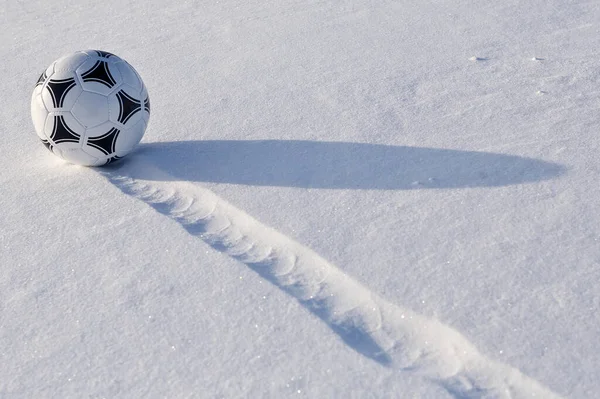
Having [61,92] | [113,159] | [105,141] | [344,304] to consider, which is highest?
[61,92]

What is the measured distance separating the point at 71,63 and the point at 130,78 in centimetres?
25

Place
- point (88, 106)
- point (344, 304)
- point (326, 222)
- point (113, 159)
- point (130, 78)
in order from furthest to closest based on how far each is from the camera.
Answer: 1. point (113, 159)
2. point (130, 78)
3. point (88, 106)
4. point (326, 222)
5. point (344, 304)

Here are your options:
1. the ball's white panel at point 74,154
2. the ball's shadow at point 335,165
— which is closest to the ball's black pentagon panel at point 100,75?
the ball's white panel at point 74,154

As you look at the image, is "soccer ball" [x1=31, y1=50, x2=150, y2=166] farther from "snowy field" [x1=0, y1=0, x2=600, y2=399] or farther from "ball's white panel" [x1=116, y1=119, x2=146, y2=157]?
"snowy field" [x1=0, y1=0, x2=600, y2=399]

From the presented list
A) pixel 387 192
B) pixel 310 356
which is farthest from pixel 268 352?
pixel 387 192

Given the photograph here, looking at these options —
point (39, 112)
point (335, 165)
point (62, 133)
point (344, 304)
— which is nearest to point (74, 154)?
point (62, 133)

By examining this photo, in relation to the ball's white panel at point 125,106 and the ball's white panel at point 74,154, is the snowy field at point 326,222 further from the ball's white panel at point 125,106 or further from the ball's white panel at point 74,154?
the ball's white panel at point 125,106

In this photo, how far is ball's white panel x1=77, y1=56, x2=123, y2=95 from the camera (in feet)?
10.8

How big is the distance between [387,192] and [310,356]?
39.3 inches

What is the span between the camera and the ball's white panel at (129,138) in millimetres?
3385

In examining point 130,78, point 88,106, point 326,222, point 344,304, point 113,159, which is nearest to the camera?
point 344,304

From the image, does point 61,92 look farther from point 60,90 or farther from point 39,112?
point 39,112

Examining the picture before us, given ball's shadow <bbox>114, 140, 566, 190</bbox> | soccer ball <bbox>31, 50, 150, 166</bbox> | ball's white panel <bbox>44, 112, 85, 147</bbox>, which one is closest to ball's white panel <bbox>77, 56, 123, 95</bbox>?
soccer ball <bbox>31, 50, 150, 166</bbox>

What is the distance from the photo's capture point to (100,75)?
130 inches
